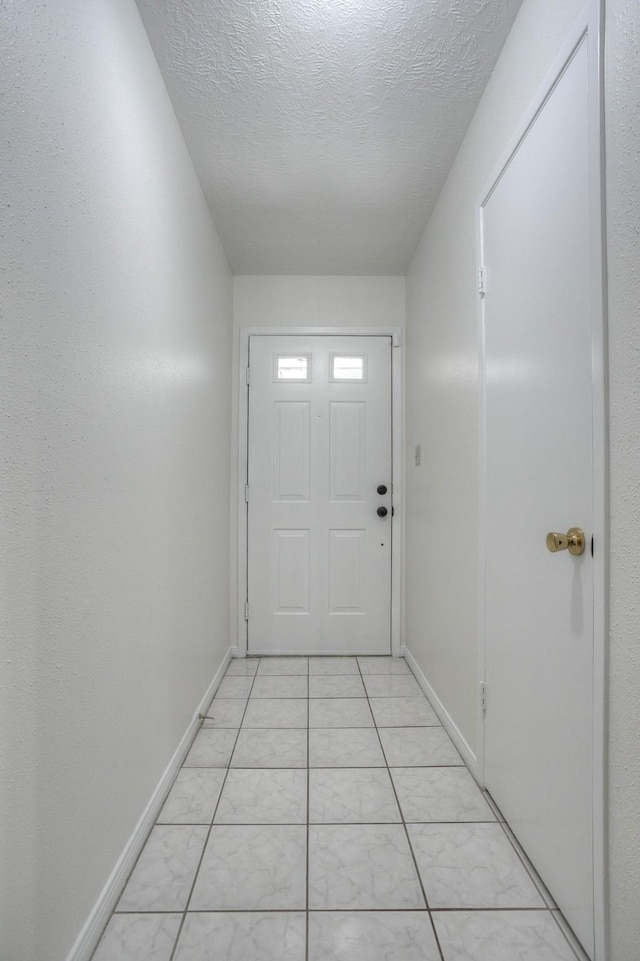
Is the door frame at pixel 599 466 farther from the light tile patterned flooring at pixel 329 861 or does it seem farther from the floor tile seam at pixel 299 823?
the floor tile seam at pixel 299 823

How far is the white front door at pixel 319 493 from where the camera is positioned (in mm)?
2994

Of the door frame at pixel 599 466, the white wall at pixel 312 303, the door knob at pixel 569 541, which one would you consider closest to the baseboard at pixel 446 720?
the door frame at pixel 599 466

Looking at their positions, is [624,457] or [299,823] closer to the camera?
[624,457]

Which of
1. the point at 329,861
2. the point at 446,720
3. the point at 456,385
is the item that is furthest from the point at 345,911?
the point at 456,385

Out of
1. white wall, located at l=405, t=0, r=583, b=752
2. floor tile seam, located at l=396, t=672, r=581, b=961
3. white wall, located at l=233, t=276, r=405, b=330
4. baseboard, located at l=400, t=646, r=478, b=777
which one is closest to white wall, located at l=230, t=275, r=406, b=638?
white wall, located at l=233, t=276, r=405, b=330

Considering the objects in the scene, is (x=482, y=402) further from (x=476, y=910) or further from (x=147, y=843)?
(x=147, y=843)

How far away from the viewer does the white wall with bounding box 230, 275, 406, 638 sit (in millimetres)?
3008

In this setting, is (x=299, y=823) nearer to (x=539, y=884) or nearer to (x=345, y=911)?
(x=345, y=911)

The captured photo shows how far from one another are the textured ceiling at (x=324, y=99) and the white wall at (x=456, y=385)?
13cm

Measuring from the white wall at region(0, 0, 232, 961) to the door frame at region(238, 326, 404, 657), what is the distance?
1178mm

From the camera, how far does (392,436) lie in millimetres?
3006

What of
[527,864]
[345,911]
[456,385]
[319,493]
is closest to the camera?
[345,911]

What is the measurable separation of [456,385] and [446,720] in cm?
147

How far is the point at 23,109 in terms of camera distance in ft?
2.71
